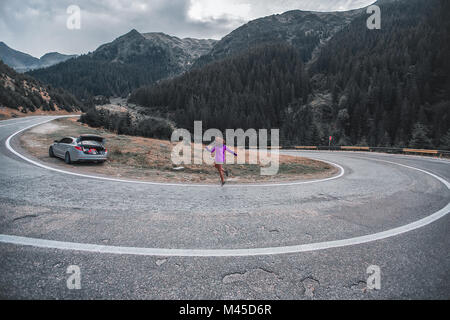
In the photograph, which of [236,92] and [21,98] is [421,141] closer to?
[21,98]

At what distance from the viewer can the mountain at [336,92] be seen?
7119 cm

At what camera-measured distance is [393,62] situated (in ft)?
294

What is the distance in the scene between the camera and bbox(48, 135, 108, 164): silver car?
9086mm

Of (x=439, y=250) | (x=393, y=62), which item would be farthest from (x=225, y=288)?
(x=393, y=62)

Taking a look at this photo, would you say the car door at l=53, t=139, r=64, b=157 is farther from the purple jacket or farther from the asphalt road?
the purple jacket

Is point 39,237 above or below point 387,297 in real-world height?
above

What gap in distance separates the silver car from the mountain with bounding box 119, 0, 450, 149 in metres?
47.6

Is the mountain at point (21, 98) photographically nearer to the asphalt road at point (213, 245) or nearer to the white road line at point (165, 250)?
the asphalt road at point (213, 245)

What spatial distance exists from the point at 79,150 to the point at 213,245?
9.11 m

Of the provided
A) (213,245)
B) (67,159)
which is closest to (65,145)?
(67,159)

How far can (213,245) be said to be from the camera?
2941 millimetres

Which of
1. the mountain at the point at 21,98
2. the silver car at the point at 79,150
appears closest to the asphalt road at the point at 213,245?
the silver car at the point at 79,150
